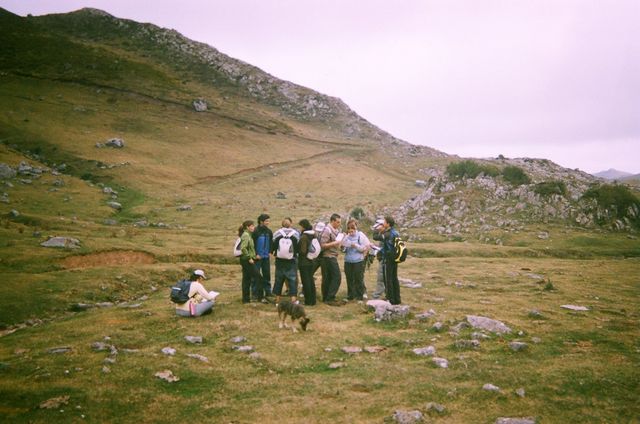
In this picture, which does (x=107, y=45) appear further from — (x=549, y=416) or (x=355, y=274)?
(x=549, y=416)

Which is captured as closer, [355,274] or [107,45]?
[355,274]

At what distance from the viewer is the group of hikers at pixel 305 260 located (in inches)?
601

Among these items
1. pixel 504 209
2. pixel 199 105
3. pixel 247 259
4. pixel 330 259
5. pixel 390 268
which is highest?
pixel 199 105

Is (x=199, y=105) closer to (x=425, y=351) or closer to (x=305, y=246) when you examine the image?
(x=305, y=246)

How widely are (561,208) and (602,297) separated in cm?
1900

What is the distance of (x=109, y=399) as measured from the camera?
8250 millimetres

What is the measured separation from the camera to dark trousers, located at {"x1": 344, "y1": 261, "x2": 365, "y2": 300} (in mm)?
16828

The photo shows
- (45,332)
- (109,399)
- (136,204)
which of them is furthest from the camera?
(136,204)

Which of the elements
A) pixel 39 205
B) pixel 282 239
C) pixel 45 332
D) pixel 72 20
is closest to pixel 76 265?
pixel 45 332

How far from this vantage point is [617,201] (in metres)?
33.2

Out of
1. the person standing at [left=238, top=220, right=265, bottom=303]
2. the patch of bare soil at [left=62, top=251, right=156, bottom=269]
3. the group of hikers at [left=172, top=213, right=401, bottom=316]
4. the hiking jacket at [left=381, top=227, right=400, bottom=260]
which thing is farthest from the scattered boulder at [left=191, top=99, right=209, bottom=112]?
the hiking jacket at [left=381, top=227, right=400, bottom=260]

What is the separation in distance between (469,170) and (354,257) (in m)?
27.7

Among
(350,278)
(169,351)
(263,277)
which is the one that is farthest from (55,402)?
(350,278)

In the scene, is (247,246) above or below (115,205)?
below
